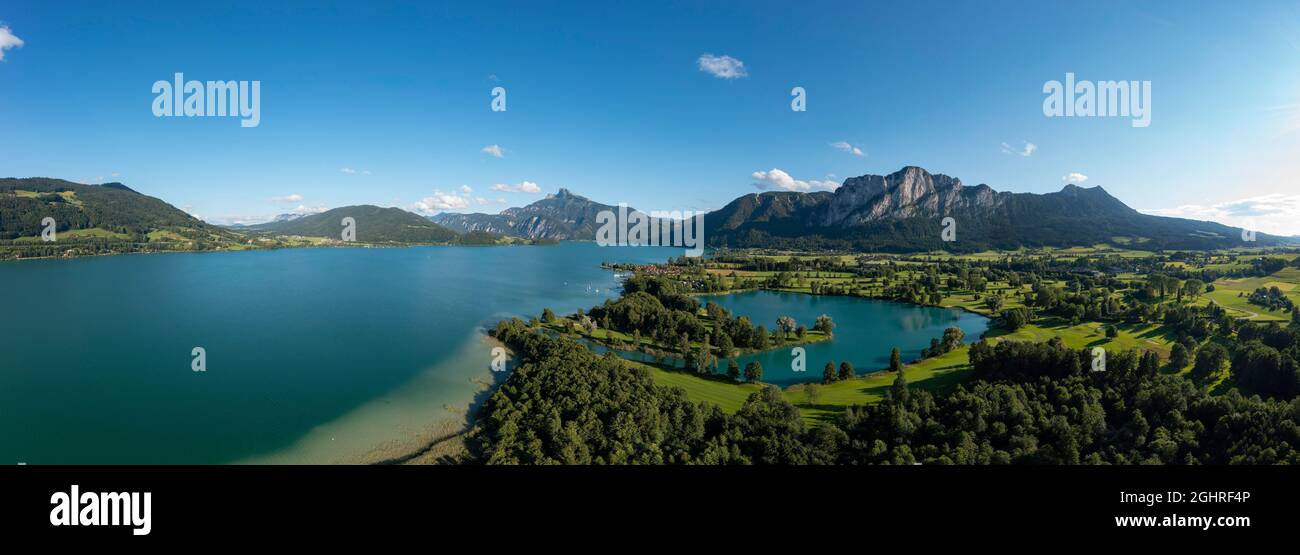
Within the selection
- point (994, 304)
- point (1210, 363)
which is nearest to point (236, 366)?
point (1210, 363)

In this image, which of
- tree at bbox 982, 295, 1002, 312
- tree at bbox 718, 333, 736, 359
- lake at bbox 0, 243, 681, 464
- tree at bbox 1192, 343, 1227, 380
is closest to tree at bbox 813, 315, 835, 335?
tree at bbox 718, 333, 736, 359

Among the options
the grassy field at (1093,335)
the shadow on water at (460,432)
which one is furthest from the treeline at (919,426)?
the grassy field at (1093,335)

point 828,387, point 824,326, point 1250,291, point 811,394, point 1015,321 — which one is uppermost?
point 1250,291

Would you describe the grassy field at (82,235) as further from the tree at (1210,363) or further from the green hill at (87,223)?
the tree at (1210,363)

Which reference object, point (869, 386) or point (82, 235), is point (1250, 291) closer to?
point (869, 386)

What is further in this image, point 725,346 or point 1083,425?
point 725,346

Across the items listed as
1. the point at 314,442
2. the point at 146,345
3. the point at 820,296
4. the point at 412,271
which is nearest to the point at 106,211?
the point at 412,271
